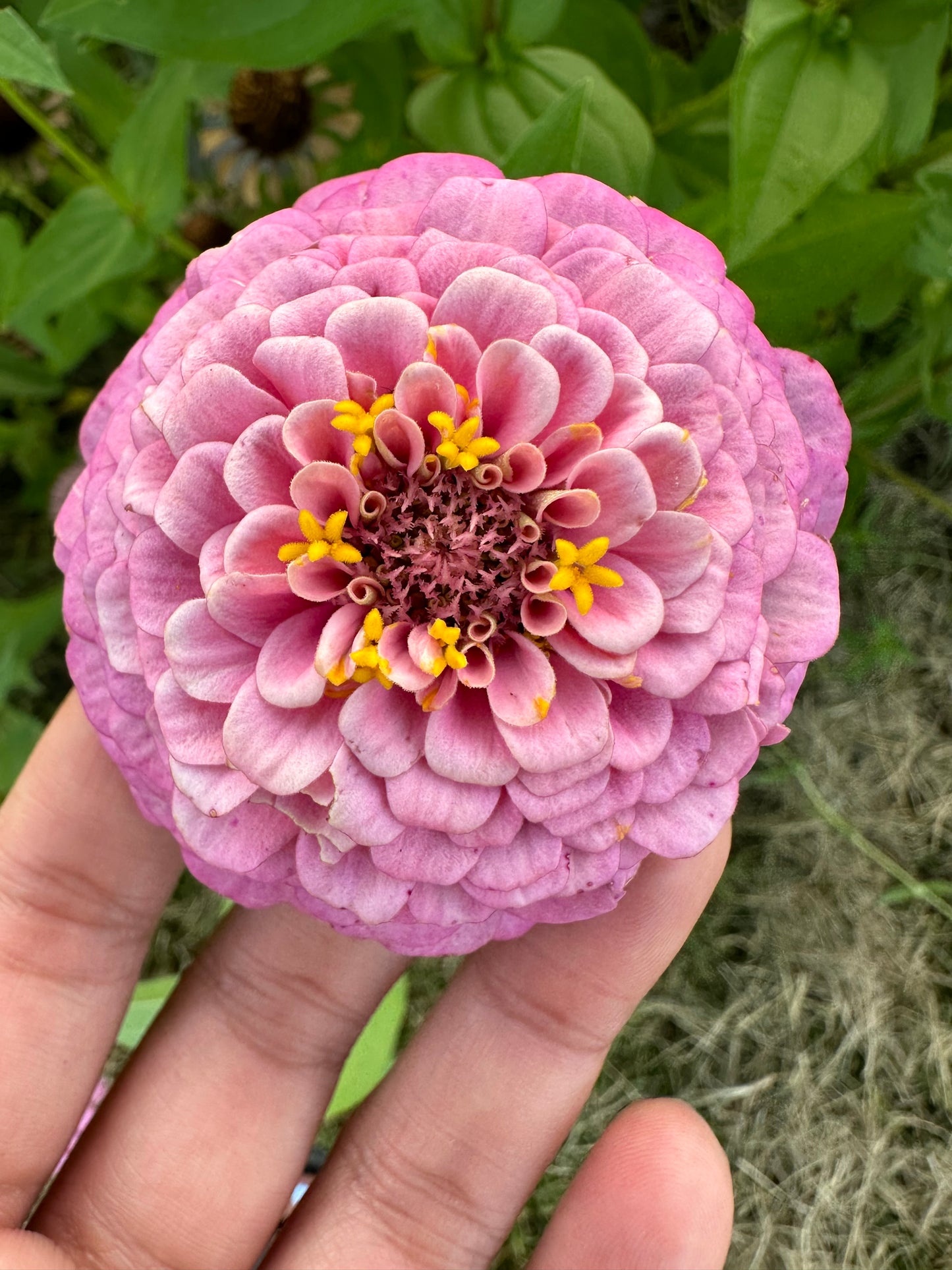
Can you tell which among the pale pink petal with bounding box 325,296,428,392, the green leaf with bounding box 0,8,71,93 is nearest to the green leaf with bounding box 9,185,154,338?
the green leaf with bounding box 0,8,71,93

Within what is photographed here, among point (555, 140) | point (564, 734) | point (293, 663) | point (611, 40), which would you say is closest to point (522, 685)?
point (564, 734)

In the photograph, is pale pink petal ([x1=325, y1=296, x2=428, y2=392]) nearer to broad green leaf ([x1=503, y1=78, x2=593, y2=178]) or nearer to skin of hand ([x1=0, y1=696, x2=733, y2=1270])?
broad green leaf ([x1=503, y1=78, x2=593, y2=178])

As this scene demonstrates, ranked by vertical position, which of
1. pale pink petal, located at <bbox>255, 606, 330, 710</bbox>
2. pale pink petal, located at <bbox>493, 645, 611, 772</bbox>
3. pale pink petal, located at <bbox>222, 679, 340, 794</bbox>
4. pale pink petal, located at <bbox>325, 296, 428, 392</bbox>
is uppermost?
pale pink petal, located at <bbox>325, 296, 428, 392</bbox>

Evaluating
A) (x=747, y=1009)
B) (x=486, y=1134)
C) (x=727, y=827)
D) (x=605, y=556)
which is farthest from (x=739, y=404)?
(x=747, y=1009)

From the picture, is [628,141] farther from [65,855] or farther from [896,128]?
[65,855]

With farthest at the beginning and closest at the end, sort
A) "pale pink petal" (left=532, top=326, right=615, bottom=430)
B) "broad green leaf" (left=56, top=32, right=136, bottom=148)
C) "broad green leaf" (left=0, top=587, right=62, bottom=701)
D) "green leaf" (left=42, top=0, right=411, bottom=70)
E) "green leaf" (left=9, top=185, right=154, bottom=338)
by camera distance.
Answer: "broad green leaf" (left=0, top=587, right=62, bottom=701) → "broad green leaf" (left=56, top=32, right=136, bottom=148) → "green leaf" (left=9, top=185, right=154, bottom=338) → "green leaf" (left=42, top=0, right=411, bottom=70) → "pale pink petal" (left=532, top=326, right=615, bottom=430)

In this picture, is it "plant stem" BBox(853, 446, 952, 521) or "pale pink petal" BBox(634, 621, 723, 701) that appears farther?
"plant stem" BBox(853, 446, 952, 521)

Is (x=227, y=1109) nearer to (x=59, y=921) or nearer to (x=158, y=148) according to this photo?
(x=59, y=921)

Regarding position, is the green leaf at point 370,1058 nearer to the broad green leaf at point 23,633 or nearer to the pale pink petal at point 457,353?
the broad green leaf at point 23,633
